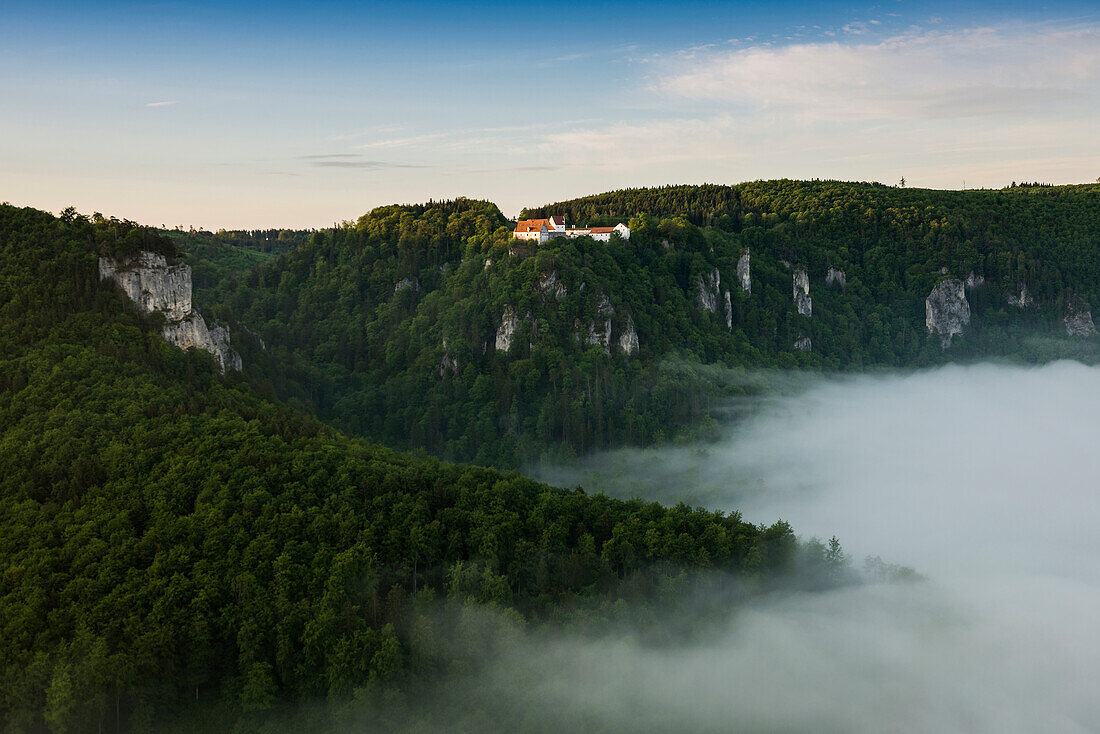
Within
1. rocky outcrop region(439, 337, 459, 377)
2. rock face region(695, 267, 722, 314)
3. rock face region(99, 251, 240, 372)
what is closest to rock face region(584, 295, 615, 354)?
rocky outcrop region(439, 337, 459, 377)

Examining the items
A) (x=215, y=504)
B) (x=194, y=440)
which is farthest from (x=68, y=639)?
(x=194, y=440)

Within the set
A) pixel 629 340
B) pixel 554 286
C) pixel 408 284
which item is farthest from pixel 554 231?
pixel 408 284

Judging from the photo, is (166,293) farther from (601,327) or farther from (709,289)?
(709,289)

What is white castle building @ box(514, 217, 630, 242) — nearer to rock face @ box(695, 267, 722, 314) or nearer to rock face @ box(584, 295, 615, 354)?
rock face @ box(584, 295, 615, 354)

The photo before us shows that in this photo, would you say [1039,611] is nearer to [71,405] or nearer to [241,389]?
[241,389]

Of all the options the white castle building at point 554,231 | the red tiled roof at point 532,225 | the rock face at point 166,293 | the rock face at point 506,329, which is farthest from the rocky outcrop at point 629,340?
the rock face at point 166,293

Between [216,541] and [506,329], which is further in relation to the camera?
[506,329]
